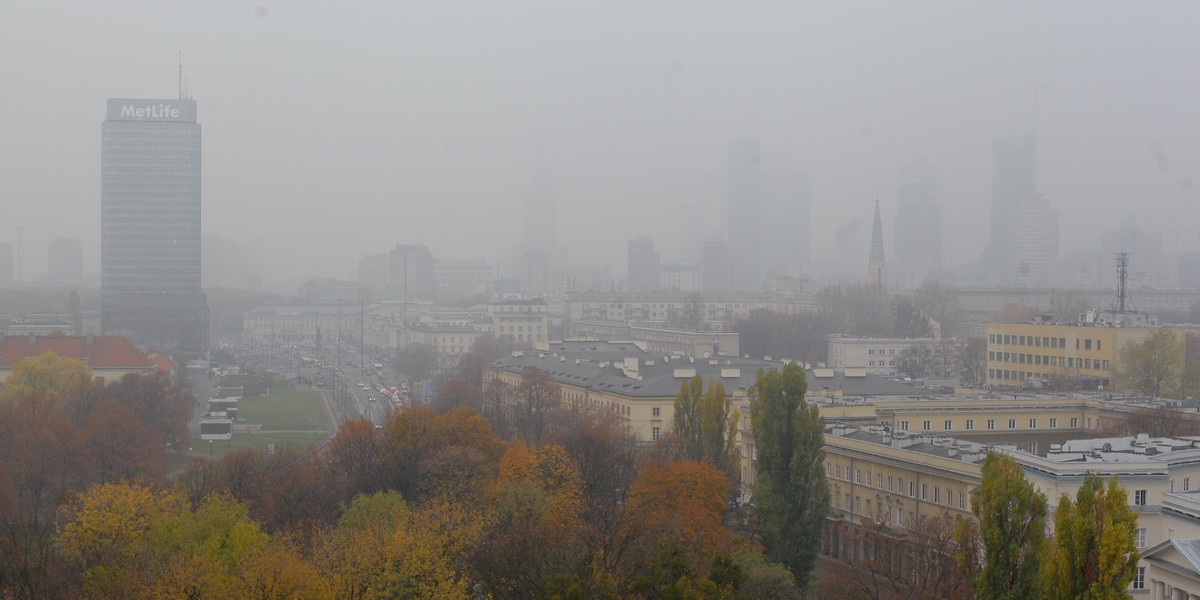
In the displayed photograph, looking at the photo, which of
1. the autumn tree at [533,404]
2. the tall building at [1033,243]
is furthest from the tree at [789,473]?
the tall building at [1033,243]

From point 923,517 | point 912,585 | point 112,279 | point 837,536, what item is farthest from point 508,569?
point 112,279

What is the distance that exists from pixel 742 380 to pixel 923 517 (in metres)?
20.6

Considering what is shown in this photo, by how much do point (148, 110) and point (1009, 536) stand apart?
117m

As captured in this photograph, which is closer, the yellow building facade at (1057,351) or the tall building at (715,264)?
the yellow building facade at (1057,351)

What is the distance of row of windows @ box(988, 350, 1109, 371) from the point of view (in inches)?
2132

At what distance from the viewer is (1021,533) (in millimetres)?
19703

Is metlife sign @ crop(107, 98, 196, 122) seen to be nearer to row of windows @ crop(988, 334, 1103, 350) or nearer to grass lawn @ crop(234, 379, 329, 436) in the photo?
grass lawn @ crop(234, 379, 329, 436)

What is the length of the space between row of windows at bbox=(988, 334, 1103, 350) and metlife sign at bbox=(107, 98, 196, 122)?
8690cm

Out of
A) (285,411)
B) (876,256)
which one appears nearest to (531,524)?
(285,411)

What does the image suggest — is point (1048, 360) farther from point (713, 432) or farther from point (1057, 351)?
point (713, 432)

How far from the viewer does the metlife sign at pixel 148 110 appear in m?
126

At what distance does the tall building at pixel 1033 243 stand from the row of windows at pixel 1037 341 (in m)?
100

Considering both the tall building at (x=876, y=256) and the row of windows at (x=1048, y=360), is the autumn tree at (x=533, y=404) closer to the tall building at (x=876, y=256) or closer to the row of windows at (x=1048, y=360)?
the row of windows at (x=1048, y=360)

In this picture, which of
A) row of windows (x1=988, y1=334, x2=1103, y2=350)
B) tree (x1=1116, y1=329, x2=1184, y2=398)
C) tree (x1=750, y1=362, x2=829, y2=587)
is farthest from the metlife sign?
tree (x1=750, y1=362, x2=829, y2=587)
